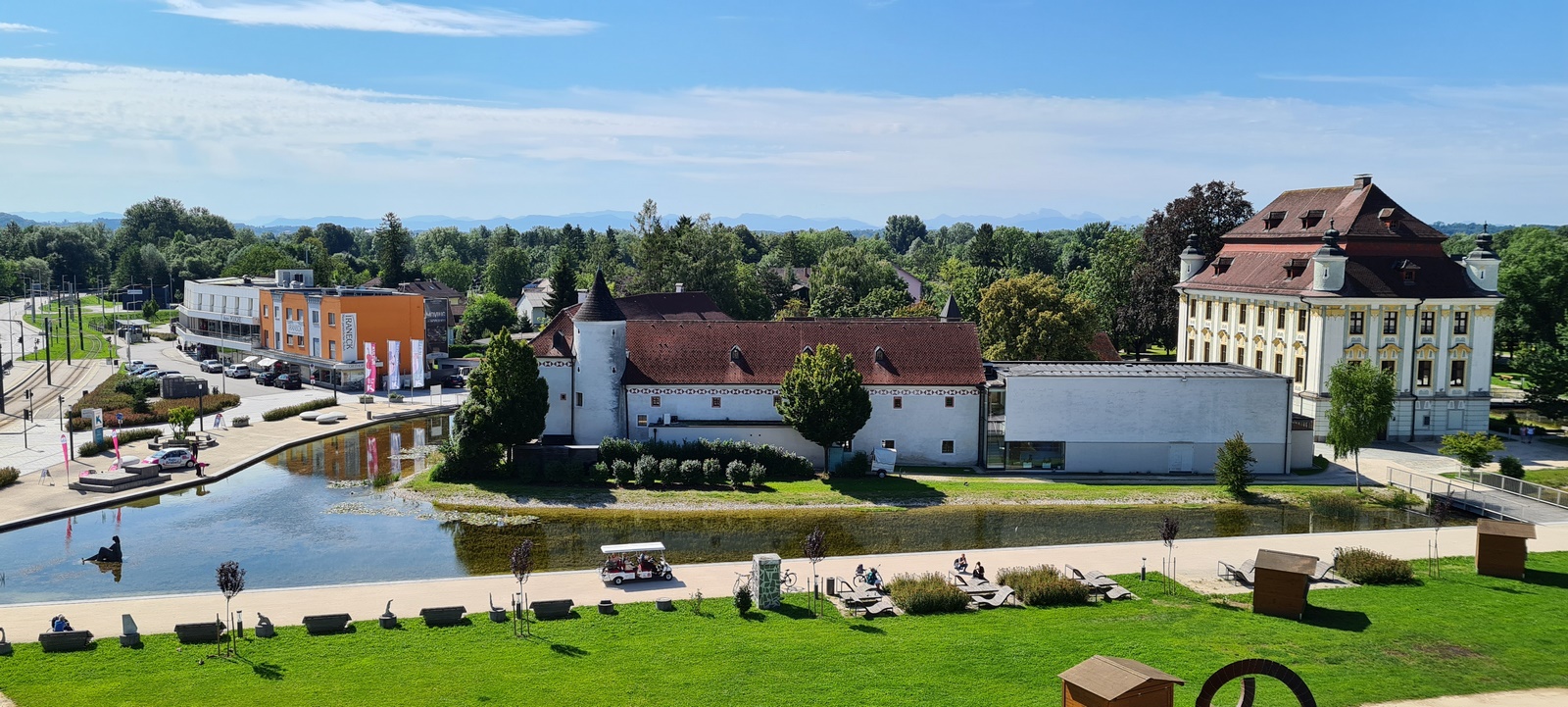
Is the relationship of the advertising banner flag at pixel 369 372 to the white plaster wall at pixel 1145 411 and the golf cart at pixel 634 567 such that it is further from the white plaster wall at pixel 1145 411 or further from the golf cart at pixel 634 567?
the golf cart at pixel 634 567

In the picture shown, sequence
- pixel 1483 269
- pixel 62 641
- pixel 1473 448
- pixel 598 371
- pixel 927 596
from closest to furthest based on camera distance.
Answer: pixel 62 641
pixel 927 596
pixel 1473 448
pixel 598 371
pixel 1483 269

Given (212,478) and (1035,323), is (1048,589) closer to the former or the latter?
(1035,323)

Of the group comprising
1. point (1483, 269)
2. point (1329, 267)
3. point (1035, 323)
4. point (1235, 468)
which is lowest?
point (1235, 468)

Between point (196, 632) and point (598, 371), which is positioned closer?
point (196, 632)

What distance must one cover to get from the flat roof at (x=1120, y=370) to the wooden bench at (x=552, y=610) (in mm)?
26328

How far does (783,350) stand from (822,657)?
91.3 ft

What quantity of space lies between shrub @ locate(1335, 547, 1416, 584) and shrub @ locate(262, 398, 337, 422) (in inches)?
2153

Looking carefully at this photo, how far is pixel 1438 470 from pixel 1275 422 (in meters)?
7.42

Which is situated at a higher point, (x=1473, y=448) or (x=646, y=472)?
(x=1473, y=448)

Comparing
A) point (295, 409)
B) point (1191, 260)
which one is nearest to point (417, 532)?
point (295, 409)

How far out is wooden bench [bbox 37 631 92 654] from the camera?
2505cm

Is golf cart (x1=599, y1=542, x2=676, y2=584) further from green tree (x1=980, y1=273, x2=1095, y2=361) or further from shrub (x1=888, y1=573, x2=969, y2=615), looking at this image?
green tree (x1=980, y1=273, x2=1095, y2=361)

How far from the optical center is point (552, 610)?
27641 millimetres

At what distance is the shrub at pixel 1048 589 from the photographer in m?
29.3
